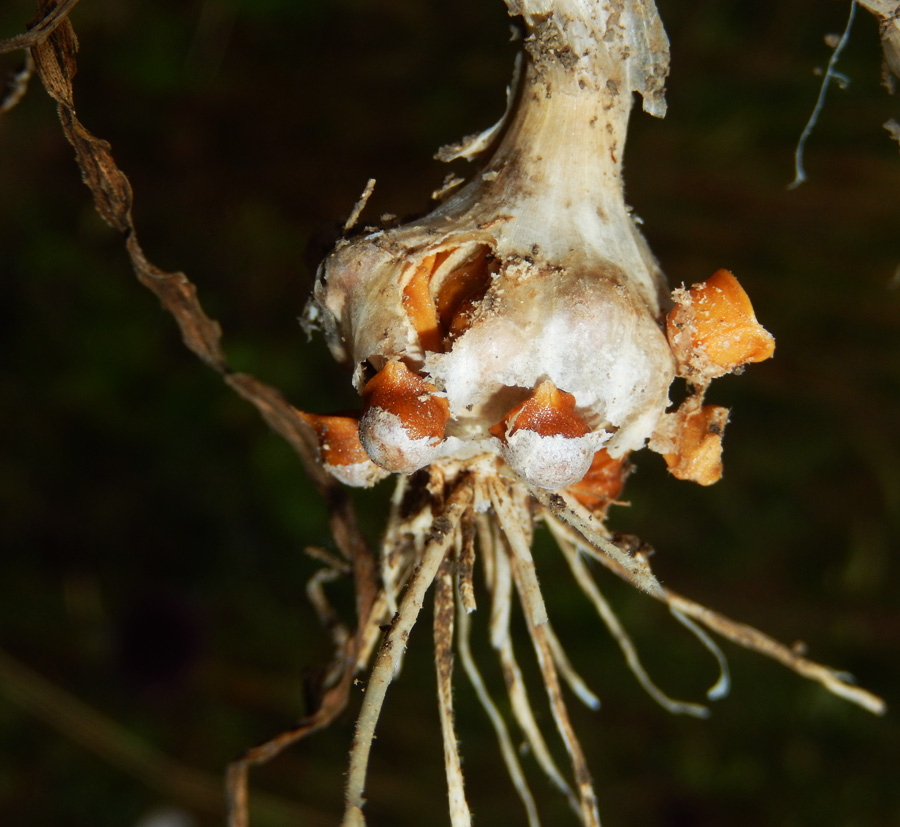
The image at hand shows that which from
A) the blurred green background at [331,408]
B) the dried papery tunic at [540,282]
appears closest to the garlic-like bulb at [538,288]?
the dried papery tunic at [540,282]

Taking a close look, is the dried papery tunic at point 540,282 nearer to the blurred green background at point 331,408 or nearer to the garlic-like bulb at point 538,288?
the garlic-like bulb at point 538,288

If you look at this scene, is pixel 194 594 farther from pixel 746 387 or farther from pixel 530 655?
pixel 746 387

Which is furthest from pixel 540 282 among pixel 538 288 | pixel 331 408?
pixel 331 408

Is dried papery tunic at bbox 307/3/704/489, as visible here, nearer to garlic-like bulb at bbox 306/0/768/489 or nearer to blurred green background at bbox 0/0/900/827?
garlic-like bulb at bbox 306/0/768/489

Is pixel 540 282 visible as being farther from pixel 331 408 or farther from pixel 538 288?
pixel 331 408

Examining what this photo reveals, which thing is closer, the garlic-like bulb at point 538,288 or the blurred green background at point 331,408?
the garlic-like bulb at point 538,288
